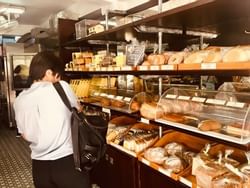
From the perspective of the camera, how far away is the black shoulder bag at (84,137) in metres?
1.63

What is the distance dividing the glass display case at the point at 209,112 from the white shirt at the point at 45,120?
690 millimetres

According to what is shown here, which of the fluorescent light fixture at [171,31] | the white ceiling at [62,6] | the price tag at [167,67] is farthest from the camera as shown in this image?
the white ceiling at [62,6]

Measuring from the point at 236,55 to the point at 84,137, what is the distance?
3.41ft

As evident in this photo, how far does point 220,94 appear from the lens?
1782 millimetres

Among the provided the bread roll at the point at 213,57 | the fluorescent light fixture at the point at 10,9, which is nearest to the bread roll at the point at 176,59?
the bread roll at the point at 213,57

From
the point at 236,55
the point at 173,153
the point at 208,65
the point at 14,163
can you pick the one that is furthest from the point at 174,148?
the point at 14,163

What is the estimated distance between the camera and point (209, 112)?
1.75 metres

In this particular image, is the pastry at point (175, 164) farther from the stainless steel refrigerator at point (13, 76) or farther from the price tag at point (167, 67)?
the stainless steel refrigerator at point (13, 76)

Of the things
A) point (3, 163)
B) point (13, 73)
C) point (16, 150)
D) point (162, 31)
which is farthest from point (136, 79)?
point (13, 73)

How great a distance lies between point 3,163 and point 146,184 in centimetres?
283

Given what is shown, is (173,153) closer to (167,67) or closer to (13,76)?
(167,67)

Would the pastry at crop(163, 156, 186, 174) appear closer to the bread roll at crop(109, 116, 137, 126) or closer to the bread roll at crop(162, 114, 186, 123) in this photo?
the bread roll at crop(162, 114, 186, 123)

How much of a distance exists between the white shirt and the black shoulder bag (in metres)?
0.04

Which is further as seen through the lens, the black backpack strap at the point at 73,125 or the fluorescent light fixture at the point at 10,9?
the fluorescent light fixture at the point at 10,9
